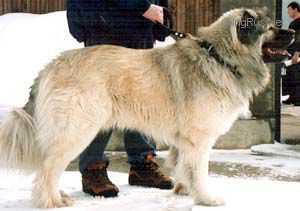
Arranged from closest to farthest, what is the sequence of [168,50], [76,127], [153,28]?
[76,127]
[168,50]
[153,28]

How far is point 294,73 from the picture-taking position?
32.5ft

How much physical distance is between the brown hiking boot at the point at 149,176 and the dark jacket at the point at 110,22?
0.98 metres

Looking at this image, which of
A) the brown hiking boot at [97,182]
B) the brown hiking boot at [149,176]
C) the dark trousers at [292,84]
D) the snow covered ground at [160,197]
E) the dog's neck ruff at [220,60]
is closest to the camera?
the snow covered ground at [160,197]

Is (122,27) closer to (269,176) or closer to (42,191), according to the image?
(42,191)

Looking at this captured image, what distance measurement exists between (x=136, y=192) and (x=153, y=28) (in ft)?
4.45

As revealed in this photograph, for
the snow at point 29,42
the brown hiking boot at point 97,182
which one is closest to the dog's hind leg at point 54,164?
the brown hiking boot at point 97,182

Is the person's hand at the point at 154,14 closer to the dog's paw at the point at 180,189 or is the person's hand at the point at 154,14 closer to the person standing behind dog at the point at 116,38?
the person standing behind dog at the point at 116,38

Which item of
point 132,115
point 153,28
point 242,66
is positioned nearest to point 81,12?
point 153,28

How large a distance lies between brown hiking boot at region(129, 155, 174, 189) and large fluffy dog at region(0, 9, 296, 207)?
55 cm

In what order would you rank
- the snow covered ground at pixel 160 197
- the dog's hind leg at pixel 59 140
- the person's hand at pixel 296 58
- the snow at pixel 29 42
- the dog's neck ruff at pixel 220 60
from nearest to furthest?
the dog's hind leg at pixel 59 140 < the snow covered ground at pixel 160 197 < the dog's neck ruff at pixel 220 60 < the person's hand at pixel 296 58 < the snow at pixel 29 42

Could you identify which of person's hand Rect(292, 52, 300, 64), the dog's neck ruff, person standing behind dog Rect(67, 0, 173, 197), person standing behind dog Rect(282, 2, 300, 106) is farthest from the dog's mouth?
person's hand Rect(292, 52, 300, 64)

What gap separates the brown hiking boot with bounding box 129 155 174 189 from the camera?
5.00 m

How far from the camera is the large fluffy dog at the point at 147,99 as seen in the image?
4.18 metres

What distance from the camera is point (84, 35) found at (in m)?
4.89
